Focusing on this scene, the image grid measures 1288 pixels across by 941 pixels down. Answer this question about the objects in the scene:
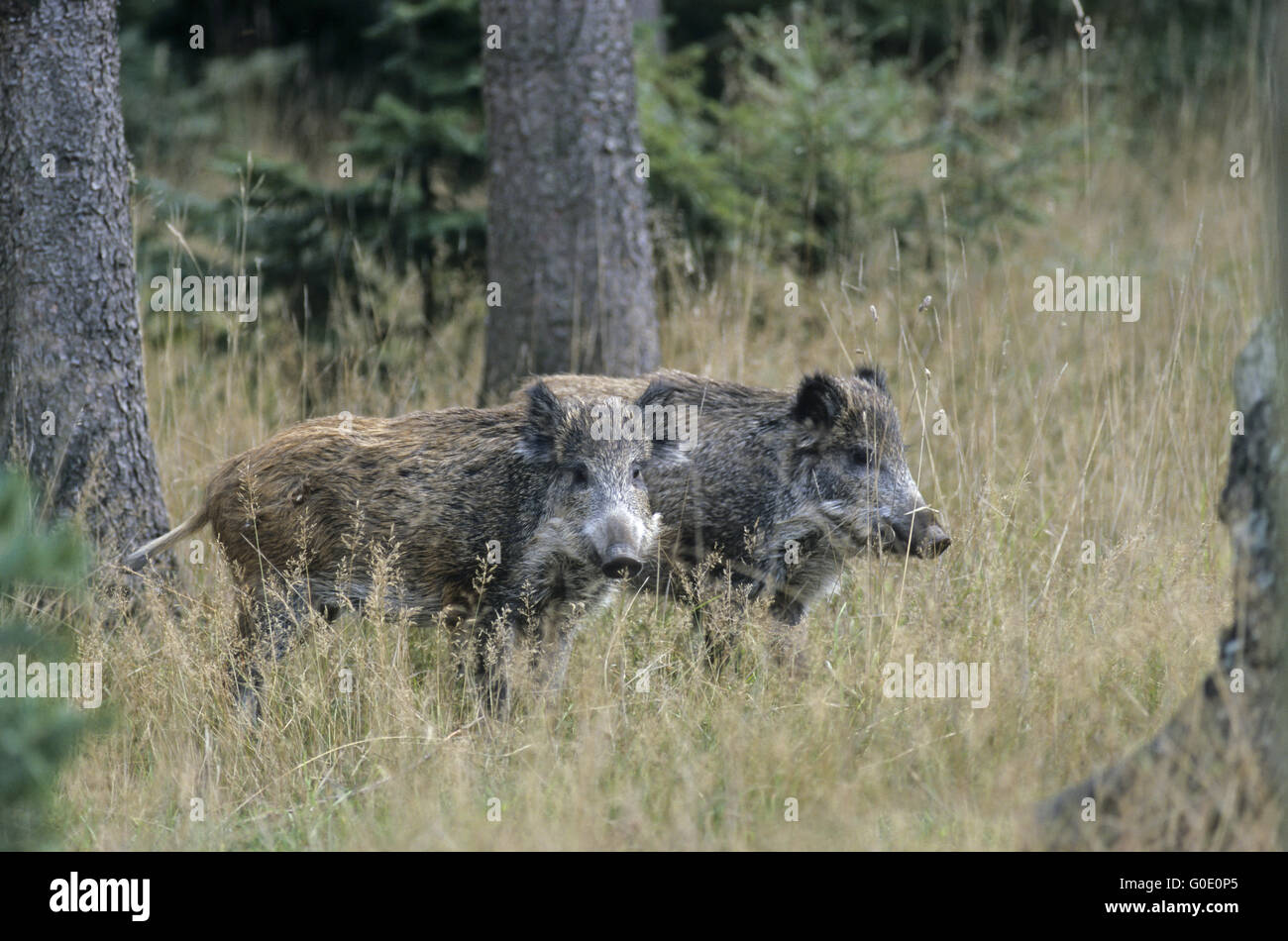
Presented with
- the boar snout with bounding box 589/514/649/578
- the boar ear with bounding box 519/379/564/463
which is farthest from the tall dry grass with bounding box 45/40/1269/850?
the boar ear with bounding box 519/379/564/463

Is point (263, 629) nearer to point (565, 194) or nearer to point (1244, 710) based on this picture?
point (565, 194)

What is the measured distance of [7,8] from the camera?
5.54 m

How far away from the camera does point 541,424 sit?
549 cm

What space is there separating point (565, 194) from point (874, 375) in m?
Result: 2.43

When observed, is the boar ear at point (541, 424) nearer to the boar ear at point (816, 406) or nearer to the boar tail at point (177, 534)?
the boar ear at point (816, 406)

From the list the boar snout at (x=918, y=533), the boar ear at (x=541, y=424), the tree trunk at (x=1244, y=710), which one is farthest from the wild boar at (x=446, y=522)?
the tree trunk at (x=1244, y=710)

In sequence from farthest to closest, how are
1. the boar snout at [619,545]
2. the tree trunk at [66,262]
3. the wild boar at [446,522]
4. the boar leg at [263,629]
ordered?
the tree trunk at [66,262], the wild boar at [446,522], the boar leg at [263,629], the boar snout at [619,545]

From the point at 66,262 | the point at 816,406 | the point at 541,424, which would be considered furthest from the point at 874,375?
the point at 66,262

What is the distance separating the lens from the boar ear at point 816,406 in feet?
18.3

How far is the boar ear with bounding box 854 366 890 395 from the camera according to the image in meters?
5.82

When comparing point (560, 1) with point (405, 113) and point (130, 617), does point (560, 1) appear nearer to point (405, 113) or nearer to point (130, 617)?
point (405, 113)

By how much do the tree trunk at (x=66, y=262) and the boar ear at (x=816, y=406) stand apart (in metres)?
3.02
